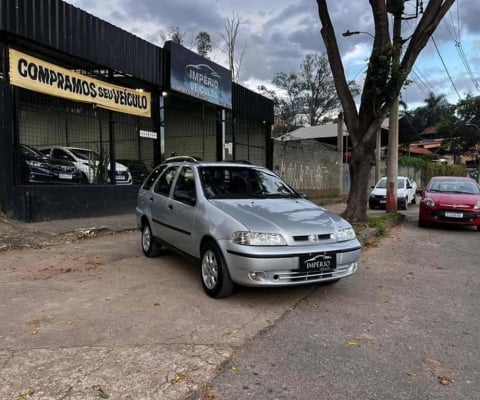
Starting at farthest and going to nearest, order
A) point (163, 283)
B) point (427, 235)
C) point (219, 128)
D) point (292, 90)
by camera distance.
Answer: point (292, 90) → point (219, 128) → point (427, 235) → point (163, 283)

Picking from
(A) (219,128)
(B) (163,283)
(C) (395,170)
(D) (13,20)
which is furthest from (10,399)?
(A) (219,128)

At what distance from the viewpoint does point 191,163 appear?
6.21 meters

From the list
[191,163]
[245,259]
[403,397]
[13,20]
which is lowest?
[403,397]

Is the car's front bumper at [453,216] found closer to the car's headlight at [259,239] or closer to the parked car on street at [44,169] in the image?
the car's headlight at [259,239]

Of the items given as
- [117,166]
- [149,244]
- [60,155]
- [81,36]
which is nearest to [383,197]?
[117,166]

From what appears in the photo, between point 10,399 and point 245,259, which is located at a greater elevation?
point 245,259

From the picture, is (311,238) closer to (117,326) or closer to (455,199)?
(117,326)

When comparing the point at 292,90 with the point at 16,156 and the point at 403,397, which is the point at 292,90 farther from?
the point at 403,397

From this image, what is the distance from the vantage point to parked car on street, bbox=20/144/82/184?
1008 centimetres

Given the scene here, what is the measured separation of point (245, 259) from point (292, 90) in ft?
183

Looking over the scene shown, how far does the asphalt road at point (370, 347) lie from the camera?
9.96 feet

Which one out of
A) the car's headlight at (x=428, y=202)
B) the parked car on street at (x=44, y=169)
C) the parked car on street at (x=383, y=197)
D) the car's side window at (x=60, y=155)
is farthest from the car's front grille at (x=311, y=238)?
the parked car on street at (x=383, y=197)

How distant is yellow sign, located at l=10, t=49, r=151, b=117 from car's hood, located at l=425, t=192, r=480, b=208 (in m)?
9.13

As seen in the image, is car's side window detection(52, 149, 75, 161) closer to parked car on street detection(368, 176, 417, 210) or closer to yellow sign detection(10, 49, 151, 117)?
yellow sign detection(10, 49, 151, 117)
